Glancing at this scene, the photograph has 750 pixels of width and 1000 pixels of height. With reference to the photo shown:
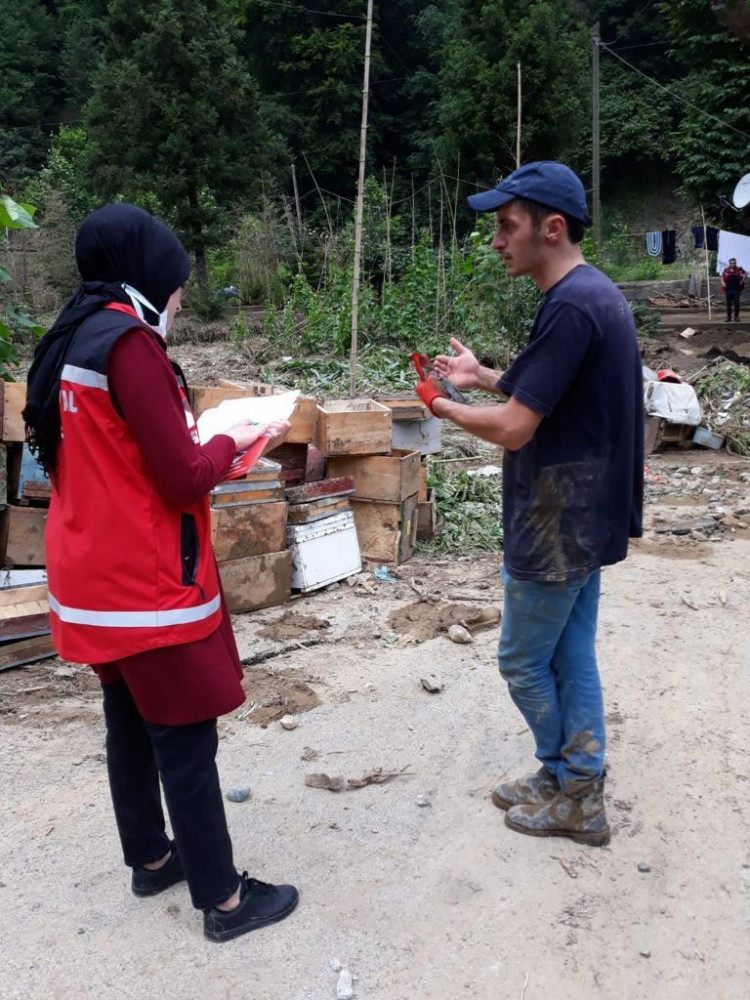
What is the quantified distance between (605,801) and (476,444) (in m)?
5.37

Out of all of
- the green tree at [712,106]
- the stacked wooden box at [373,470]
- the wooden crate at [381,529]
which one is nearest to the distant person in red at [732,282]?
the green tree at [712,106]

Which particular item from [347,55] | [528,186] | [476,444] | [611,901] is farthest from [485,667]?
[347,55]

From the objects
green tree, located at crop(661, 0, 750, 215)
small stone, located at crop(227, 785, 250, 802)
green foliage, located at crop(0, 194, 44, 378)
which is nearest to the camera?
small stone, located at crop(227, 785, 250, 802)

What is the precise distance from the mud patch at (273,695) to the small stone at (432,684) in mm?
484

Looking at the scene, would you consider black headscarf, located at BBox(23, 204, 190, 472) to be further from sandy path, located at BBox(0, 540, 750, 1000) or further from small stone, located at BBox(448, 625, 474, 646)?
small stone, located at BBox(448, 625, 474, 646)

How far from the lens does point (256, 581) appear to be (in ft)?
16.3

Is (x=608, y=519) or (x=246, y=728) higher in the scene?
(x=608, y=519)

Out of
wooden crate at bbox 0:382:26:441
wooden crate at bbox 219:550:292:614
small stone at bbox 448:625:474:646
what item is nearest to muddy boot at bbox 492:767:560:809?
small stone at bbox 448:625:474:646

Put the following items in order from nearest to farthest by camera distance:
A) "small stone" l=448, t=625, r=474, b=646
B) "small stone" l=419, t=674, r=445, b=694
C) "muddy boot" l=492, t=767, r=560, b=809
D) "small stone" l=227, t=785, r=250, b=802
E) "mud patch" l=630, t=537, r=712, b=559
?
"muddy boot" l=492, t=767, r=560, b=809 < "small stone" l=227, t=785, r=250, b=802 < "small stone" l=419, t=674, r=445, b=694 < "small stone" l=448, t=625, r=474, b=646 < "mud patch" l=630, t=537, r=712, b=559

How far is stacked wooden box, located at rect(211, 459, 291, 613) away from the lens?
190 inches

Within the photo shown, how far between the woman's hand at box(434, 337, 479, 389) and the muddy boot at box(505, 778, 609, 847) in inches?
52.6

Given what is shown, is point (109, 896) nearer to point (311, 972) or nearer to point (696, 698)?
point (311, 972)

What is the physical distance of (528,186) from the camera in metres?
2.41

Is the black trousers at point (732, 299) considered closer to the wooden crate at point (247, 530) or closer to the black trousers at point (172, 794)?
the wooden crate at point (247, 530)
